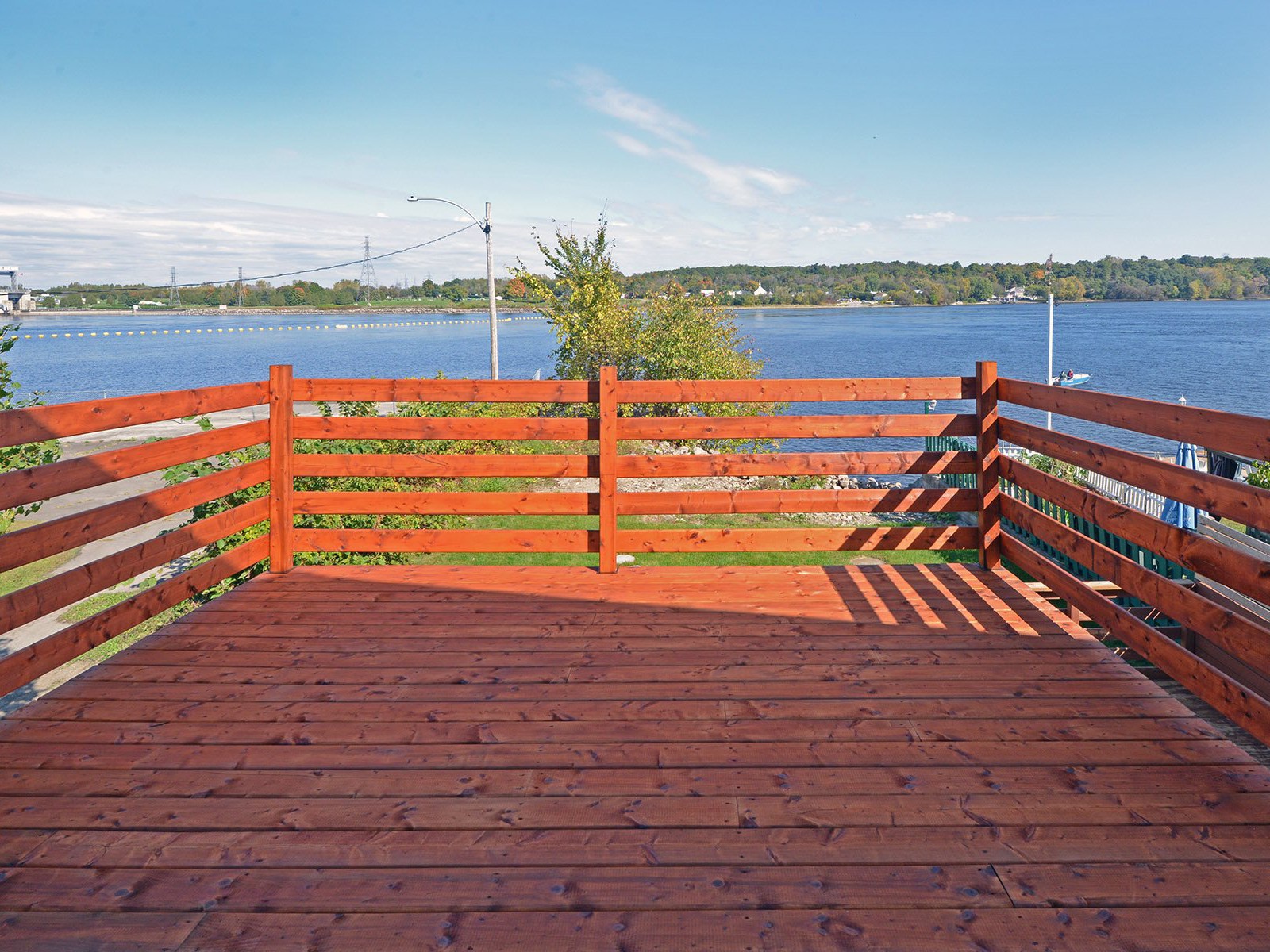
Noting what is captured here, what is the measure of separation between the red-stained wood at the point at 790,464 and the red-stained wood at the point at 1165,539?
0.54 meters

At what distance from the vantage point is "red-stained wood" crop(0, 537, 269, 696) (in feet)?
10.3

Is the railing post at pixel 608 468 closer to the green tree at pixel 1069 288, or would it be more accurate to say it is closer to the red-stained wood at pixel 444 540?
the red-stained wood at pixel 444 540

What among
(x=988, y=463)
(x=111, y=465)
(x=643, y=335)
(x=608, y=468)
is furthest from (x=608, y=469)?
(x=643, y=335)

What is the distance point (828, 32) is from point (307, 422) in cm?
2827

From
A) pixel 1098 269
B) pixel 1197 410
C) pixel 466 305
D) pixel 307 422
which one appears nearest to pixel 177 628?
pixel 307 422

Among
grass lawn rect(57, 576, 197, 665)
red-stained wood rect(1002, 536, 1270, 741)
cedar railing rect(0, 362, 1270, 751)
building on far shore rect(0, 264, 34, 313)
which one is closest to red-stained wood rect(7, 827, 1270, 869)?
red-stained wood rect(1002, 536, 1270, 741)

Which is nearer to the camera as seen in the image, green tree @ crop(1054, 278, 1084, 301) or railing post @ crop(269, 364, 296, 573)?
railing post @ crop(269, 364, 296, 573)

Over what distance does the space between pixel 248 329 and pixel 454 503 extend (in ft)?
529

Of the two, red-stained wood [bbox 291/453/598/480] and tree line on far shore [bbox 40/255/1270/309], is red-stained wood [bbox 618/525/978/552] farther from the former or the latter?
tree line on far shore [bbox 40/255/1270/309]

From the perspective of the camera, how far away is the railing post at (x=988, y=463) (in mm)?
4836

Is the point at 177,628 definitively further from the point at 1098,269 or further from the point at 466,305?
the point at 1098,269

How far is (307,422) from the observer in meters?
5.01

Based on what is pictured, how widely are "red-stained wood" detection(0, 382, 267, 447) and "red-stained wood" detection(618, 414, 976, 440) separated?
2240 millimetres

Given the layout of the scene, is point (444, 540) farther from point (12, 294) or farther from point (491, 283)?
point (12, 294)
